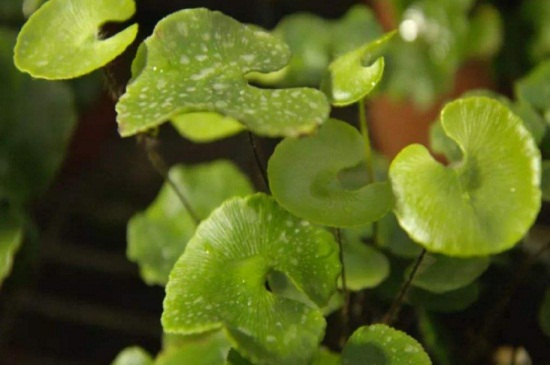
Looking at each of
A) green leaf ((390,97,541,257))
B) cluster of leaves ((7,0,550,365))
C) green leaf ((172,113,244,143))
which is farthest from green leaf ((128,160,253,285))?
green leaf ((390,97,541,257))

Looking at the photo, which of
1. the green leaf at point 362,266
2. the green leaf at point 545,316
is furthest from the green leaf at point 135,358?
the green leaf at point 545,316

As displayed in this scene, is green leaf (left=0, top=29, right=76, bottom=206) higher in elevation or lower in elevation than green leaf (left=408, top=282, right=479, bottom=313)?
lower

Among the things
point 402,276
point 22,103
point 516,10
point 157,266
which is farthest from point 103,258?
point 516,10

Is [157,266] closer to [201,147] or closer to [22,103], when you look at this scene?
[22,103]

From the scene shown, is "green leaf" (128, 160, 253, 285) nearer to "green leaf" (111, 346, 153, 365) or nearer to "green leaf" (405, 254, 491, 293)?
"green leaf" (111, 346, 153, 365)

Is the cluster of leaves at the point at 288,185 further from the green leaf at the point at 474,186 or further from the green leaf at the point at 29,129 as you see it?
the green leaf at the point at 29,129

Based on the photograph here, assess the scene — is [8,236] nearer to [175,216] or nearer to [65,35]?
[175,216]

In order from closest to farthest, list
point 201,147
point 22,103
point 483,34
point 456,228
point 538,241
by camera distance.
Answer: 1. point 456,228
2. point 22,103
3. point 538,241
4. point 483,34
5. point 201,147

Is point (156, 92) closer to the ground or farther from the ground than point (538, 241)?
farther from the ground

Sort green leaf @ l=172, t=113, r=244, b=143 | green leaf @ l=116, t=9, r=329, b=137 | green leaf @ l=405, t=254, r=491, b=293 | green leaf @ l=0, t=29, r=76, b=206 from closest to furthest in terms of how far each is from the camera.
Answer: green leaf @ l=116, t=9, r=329, b=137
green leaf @ l=405, t=254, r=491, b=293
green leaf @ l=172, t=113, r=244, b=143
green leaf @ l=0, t=29, r=76, b=206
